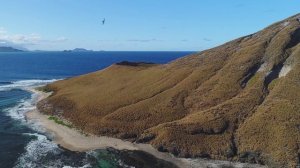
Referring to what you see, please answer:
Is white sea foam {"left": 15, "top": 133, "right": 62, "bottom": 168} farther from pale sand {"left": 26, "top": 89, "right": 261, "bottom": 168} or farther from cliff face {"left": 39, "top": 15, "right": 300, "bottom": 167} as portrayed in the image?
cliff face {"left": 39, "top": 15, "right": 300, "bottom": 167}

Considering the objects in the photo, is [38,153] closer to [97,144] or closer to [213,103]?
[97,144]

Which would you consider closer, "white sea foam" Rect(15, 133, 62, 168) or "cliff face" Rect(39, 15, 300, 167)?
"white sea foam" Rect(15, 133, 62, 168)

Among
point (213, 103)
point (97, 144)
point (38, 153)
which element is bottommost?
point (38, 153)

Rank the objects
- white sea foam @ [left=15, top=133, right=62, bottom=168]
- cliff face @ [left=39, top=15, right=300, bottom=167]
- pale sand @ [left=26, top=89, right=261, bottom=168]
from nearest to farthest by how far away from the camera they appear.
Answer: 1. white sea foam @ [left=15, top=133, right=62, bottom=168]
2. pale sand @ [left=26, top=89, right=261, bottom=168]
3. cliff face @ [left=39, top=15, right=300, bottom=167]

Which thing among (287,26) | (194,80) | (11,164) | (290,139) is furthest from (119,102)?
(287,26)

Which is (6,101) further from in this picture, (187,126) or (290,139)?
(290,139)

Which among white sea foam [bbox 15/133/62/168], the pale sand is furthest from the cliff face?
white sea foam [bbox 15/133/62/168]

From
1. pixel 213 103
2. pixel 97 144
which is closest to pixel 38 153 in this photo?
pixel 97 144

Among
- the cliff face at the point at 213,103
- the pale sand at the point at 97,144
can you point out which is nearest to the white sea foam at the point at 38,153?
the pale sand at the point at 97,144

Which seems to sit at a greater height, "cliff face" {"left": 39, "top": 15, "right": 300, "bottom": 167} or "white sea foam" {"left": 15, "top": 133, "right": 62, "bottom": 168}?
"cliff face" {"left": 39, "top": 15, "right": 300, "bottom": 167}
